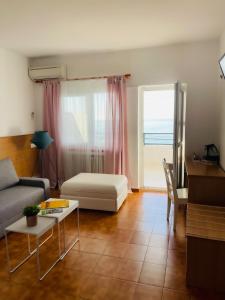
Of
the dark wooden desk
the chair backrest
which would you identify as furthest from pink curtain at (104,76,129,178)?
the dark wooden desk

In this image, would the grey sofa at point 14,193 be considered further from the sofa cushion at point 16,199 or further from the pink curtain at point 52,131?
the pink curtain at point 52,131

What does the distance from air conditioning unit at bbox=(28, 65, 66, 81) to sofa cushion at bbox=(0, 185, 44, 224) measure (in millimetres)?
2117

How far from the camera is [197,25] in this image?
297 centimetres

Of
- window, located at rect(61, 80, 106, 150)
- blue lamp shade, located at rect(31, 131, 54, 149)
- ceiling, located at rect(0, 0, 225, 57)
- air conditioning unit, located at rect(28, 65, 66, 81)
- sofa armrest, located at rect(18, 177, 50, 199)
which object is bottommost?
sofa armrest, located at rect(18, 177, 50, 199)

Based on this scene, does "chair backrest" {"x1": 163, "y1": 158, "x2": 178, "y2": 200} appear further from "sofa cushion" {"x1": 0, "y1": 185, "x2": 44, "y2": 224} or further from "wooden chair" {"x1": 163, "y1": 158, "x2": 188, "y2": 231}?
"sofa cushion" {"x1": 0, "y1": 185, "x2": 44, "y2": 224}

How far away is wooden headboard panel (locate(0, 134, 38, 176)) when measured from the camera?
3.87 meters

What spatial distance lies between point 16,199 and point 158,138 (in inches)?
113

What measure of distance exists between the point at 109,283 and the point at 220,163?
2.10 metres

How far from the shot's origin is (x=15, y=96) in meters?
4.12

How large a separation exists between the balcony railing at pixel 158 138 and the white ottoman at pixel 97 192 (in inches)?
51.8

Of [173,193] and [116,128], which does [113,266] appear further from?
[116,128]

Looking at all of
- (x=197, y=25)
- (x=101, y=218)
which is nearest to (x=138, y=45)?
(x=197, y=25)

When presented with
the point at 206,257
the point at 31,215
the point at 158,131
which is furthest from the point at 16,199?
the point at 158,131

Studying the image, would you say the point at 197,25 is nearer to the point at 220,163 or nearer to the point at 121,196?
the point at 220,163
